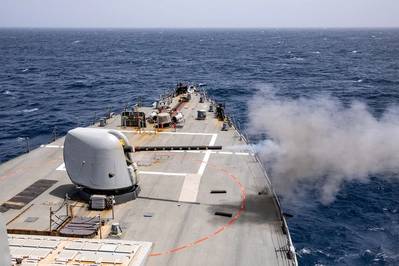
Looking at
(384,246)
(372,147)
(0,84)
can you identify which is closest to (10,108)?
(0,84)

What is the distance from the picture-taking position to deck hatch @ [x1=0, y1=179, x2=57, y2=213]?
930 inches

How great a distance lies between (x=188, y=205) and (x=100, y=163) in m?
5.34

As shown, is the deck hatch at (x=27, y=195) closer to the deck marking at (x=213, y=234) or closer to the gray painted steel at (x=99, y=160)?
the gray painted steel at (x=99, y=160)

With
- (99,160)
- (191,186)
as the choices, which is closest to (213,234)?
(191,186)

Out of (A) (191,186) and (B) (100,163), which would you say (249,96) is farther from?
(B) (100,163)

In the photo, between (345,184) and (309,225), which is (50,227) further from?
(345,184)

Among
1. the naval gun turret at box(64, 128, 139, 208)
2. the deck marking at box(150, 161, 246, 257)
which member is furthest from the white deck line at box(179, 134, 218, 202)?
the naval gun turret at box(64, 128, 139, 208)

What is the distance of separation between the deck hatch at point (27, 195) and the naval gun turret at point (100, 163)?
2969mm


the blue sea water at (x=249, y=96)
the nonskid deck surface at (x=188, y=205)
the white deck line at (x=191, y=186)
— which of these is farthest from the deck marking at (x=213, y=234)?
the blue sea water at (x=249, y=96)

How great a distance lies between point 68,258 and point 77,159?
834cm

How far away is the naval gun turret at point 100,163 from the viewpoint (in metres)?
23.0

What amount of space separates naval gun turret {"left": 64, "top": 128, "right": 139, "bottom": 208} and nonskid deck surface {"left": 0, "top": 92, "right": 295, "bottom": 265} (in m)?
1.18

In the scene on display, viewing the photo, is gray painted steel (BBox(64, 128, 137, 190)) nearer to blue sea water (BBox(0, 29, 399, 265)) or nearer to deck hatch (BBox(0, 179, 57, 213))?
deck hatch (BBox(0, 179, 57, 213))

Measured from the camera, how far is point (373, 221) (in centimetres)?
2964
